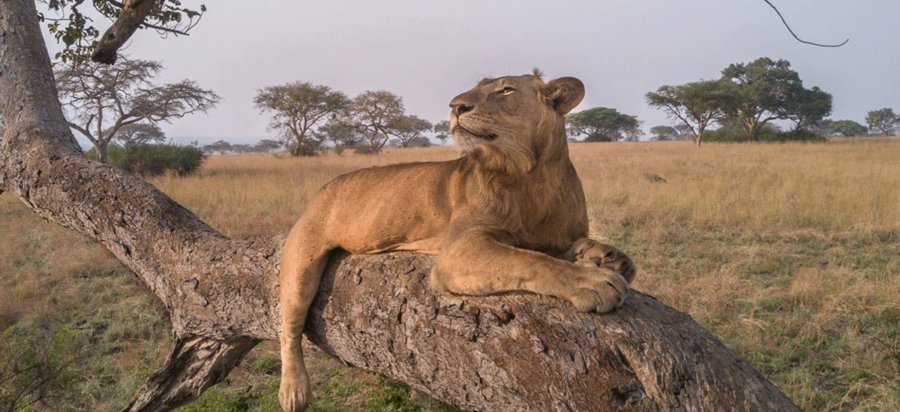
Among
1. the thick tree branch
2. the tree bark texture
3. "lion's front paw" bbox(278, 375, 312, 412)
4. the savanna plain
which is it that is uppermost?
the thick tree branch

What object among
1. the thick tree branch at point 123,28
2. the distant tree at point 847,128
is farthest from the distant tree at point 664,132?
the thick tree branch at point 123,28

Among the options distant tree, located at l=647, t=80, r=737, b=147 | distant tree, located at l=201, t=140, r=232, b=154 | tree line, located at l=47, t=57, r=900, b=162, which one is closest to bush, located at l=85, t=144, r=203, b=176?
tree line, located at l=47, t=57, r=900, b=162

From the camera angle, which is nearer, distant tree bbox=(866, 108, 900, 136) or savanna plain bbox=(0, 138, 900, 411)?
savanna plain bbox=(0, 138, 900, 411)

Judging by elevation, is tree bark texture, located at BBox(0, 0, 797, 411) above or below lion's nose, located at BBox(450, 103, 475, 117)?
below

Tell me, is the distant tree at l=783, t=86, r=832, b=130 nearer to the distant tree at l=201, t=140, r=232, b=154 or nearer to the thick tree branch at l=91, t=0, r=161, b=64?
the thick tree branch at l=91, t=0, r=161, b=64

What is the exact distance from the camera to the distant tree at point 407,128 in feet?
114

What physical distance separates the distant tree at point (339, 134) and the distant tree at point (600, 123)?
63.9 ft

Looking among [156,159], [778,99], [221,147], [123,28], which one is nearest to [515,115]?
[123,28]

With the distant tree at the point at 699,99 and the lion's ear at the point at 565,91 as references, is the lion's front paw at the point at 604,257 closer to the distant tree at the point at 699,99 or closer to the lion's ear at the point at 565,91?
the lion's ear at the point at 565,91

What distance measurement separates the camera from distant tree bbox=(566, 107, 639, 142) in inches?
1901

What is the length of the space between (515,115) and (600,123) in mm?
48504

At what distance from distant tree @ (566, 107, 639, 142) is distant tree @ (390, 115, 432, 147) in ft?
43.7

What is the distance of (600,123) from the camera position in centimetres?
4884

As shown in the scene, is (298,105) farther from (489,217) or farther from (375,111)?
(489,217)
